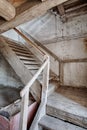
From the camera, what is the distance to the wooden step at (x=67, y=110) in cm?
207

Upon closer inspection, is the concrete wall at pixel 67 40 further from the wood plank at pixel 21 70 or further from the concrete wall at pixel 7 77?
the wood plank at pixel 21 70

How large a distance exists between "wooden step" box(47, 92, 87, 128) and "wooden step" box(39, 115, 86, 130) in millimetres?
77

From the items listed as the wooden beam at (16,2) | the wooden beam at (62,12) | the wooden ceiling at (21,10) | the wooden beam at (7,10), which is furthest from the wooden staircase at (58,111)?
the wooden beam at (62,12)

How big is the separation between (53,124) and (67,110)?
361 millimetres

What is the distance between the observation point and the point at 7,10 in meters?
1.91

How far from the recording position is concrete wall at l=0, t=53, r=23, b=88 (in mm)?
4293

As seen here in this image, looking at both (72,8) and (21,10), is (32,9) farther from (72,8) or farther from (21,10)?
(72,8)

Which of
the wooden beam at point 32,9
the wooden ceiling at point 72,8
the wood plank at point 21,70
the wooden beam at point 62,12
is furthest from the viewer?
the wooden beam at point 62,12

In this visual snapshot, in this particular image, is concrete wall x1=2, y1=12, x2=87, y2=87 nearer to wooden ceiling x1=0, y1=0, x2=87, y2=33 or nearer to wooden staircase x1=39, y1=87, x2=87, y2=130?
wooden staircase x1=39, y1=87, x2=87, y2=130

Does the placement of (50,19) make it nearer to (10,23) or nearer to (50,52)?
(50,52)

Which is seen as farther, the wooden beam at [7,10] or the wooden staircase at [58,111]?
the wooden staircase at [58,111]

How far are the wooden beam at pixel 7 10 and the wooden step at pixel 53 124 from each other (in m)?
2.00

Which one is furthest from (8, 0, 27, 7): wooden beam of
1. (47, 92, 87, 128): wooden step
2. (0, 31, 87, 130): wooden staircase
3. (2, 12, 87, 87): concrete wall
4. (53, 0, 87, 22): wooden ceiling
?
(2, 12, 87, 87): concrete wall

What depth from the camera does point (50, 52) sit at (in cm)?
413
